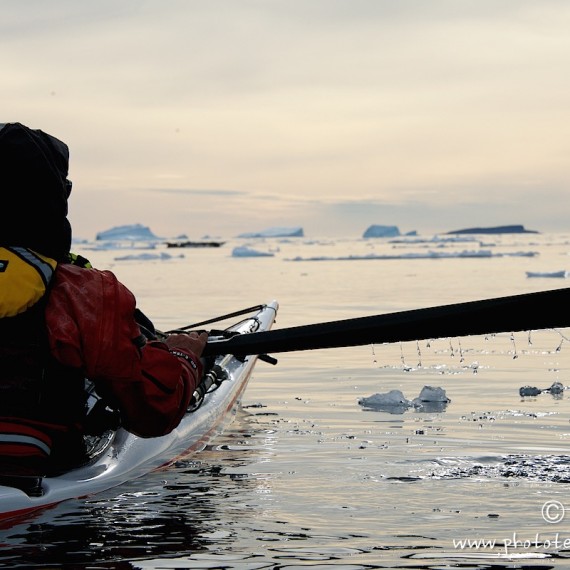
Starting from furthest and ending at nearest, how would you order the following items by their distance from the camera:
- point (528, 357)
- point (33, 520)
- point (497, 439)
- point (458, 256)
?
1. point (458, 256)
2. point (528, 357)
3. point (497, 439)
4. point (33, 520)

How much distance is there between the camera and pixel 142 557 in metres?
3.74

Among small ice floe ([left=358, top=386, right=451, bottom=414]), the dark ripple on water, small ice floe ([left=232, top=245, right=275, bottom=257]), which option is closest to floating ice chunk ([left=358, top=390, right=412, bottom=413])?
small ice floe ([left=358, top=386, right=451, bottom=414])

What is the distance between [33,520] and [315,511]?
1144 millimetres

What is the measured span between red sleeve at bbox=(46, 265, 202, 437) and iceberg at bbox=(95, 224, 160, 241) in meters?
102

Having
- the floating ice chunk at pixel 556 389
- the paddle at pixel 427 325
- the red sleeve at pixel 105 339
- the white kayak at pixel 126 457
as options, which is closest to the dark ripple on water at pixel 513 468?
the paddle at pixel 427 325

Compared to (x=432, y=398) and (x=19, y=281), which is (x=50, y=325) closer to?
(x=19, y=281)

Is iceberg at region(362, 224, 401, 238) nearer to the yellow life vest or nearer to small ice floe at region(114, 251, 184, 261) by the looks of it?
small ice floe at region(114, 251, 184, 261)

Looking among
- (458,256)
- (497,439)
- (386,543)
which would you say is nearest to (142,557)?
(386,543)

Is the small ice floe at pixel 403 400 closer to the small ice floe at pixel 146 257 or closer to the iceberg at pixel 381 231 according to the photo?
Result: the small ice floe at pixel 146 257

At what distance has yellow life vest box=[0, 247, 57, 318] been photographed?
11.8 ft

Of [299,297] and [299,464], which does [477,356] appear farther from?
[299,297]

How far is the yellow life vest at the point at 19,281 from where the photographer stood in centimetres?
358

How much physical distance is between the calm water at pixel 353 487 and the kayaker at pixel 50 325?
19.4 inches

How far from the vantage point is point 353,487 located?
4.95 meters
